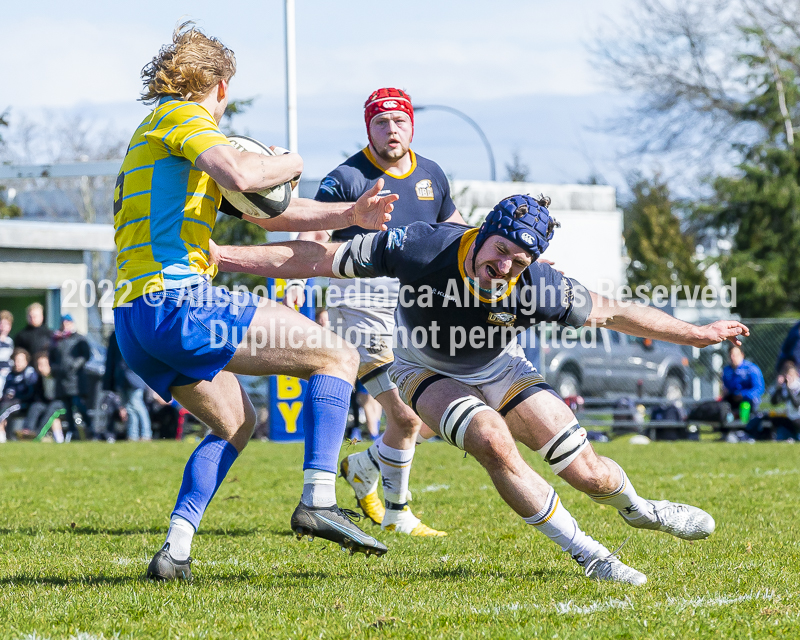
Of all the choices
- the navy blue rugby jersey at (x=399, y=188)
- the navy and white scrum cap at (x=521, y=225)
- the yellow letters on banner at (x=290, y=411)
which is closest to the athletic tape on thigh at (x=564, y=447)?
the navy and white scrum cap at (x=521, y=225)


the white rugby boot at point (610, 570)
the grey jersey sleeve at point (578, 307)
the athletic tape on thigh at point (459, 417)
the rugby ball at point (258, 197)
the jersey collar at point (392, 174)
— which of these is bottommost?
the white rugby boot at point (610, 570)

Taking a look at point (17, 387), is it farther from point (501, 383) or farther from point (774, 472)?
point (501, 383)

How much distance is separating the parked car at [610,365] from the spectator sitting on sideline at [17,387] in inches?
336

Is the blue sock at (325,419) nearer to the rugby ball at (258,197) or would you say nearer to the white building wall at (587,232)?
the rugby ball at (258,197)

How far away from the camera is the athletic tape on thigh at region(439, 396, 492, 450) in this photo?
13.7ft

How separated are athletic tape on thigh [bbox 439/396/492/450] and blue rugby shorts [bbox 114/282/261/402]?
36.5 inches

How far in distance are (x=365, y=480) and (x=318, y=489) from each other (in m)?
2.35

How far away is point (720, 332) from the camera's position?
4363 millimetres

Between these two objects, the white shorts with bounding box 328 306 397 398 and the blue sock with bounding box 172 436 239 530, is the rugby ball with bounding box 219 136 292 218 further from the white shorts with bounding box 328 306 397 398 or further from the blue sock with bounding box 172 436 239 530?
the white shorts with bounding box 328 306 397 398

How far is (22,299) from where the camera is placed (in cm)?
2359

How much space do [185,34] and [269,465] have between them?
6905 mm

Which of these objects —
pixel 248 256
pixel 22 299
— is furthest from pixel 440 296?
pixel 22 299

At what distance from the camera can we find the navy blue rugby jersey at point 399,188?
233 inches

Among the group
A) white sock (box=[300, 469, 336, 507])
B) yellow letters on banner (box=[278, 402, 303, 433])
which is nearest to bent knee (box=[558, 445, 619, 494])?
white sock (box=[300, 469, 336, 507])
